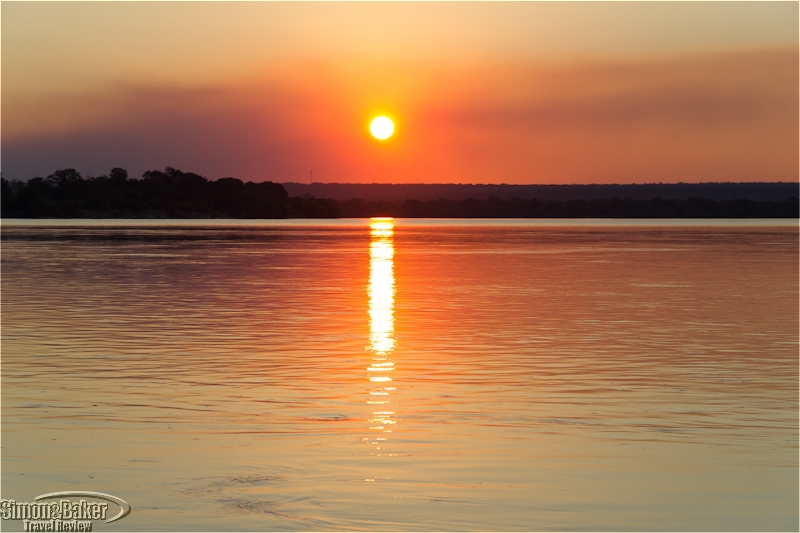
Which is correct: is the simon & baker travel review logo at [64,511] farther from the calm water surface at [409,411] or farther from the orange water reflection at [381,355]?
the orange water reflection at [381,355]

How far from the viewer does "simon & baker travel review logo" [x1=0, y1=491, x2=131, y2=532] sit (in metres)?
9.05

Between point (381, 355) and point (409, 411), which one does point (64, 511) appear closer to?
point (409, 411)

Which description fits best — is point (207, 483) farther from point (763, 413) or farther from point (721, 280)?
point (721, 280)

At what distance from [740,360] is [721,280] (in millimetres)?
20570

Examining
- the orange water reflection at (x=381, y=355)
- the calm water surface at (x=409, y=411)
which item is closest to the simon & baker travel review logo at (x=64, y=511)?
the calm water surface at (x=409, y=411)

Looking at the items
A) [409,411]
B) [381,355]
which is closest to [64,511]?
[409,411]

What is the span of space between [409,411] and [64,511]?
202 inches

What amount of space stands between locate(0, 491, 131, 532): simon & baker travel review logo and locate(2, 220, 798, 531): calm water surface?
15 cm

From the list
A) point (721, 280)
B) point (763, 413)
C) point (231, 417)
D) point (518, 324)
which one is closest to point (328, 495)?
point (231, 417)

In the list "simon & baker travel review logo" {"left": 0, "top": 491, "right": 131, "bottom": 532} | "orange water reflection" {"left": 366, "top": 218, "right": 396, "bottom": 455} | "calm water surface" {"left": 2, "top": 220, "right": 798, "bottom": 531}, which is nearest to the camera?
"simon & baker travel review logo" {"left": 0, "top": 491, "right": 131, "bottom": 532}

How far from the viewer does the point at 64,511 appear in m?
9.33

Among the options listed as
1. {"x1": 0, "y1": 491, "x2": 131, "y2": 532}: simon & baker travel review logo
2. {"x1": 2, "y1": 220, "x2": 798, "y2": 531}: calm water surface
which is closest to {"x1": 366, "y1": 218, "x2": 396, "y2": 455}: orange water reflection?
{"x1": 2, "y1": 220, "x2": 798, "y2": 531}: calm water surface

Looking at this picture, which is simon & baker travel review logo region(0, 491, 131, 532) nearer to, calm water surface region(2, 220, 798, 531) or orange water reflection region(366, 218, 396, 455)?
calm water surface region(2, 220, 798, 531)

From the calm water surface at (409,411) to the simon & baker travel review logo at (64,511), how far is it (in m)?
0.15
